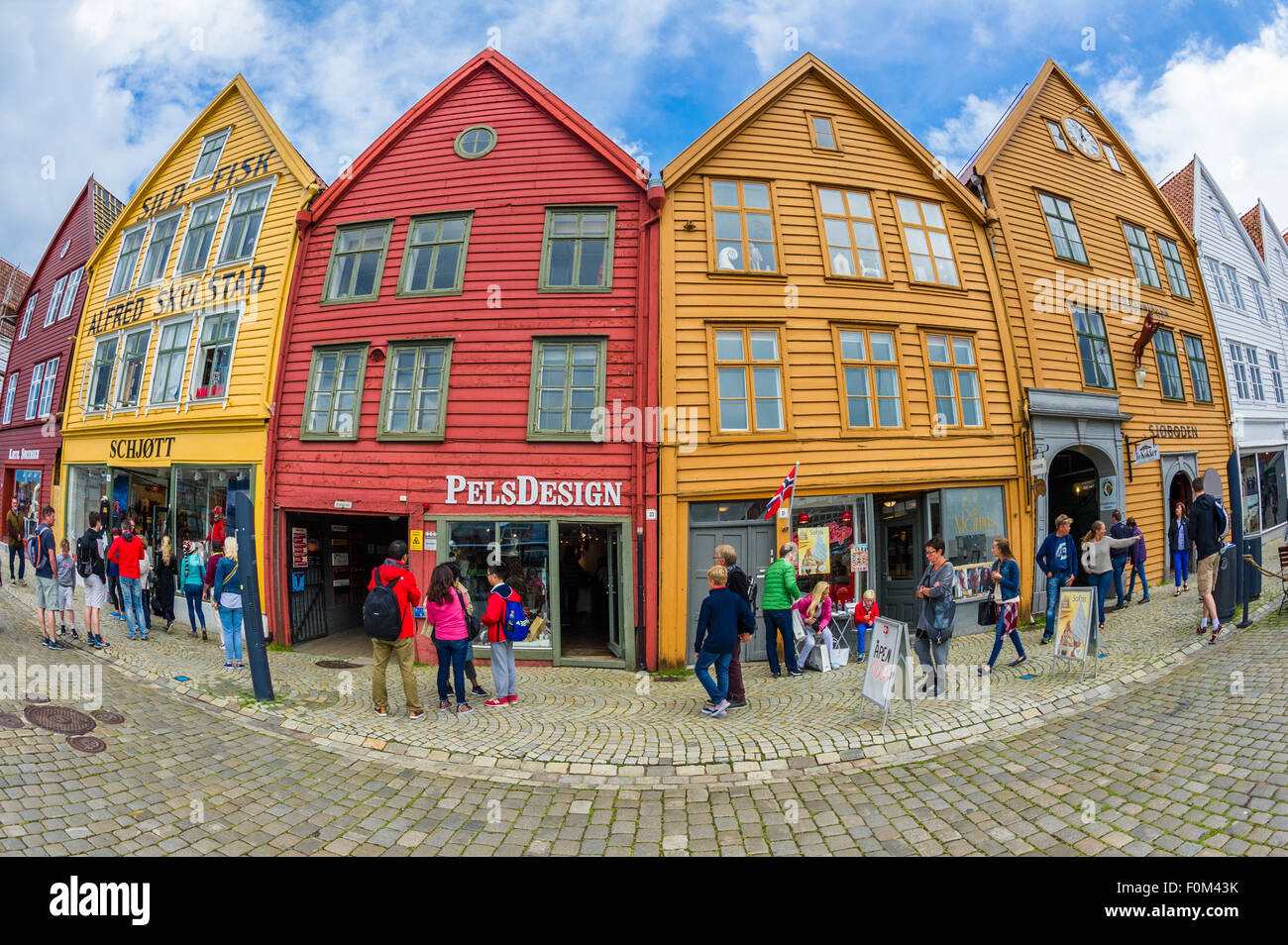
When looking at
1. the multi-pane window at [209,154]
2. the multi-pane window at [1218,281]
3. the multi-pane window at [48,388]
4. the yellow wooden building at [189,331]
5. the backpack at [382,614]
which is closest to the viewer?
the backpack at [382,614]

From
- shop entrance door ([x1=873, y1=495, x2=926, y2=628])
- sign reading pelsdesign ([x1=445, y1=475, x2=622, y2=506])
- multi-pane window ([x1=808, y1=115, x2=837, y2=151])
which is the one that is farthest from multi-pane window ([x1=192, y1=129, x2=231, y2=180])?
shop entrance door ([x1=873, y1=495, x2=926, y2=628])

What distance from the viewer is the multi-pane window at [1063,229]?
1393cm

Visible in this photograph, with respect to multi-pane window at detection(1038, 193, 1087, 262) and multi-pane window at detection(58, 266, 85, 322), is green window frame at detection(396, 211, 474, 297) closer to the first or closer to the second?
multi-pane window at detection(1038, 193, 1087, 262)

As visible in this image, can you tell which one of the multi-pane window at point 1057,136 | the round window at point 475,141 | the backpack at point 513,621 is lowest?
the backpack at point 513,621

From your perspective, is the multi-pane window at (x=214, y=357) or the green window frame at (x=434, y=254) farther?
the multi-pane window at (x=214, y=357)

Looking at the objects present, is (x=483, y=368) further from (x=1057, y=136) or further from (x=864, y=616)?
(x=1057, y=136)

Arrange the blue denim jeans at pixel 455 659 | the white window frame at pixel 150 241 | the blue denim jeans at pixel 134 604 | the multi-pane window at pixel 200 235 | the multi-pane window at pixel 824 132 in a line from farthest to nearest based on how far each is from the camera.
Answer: the white window frame at pixel 150 241, the multi-pane window at pixel 200 235, the multi-pane window at pixel 824 132, the blue denim jeans at pixel 134 604, the blue denim jeans at pixel 455 659

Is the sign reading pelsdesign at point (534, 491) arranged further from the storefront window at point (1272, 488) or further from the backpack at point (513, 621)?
the storefront window at point (1272, 488)

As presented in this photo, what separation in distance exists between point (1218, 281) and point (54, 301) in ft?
130

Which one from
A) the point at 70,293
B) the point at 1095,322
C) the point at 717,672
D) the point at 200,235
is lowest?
the point at 717,672

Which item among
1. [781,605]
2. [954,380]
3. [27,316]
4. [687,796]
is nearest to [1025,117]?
[954,380]

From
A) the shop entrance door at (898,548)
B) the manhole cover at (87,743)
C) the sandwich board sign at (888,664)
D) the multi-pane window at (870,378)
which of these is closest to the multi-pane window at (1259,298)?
the multi-pane window at (870,378)

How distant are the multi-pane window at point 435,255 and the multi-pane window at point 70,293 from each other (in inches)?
596

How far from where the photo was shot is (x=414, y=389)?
35.8ft
